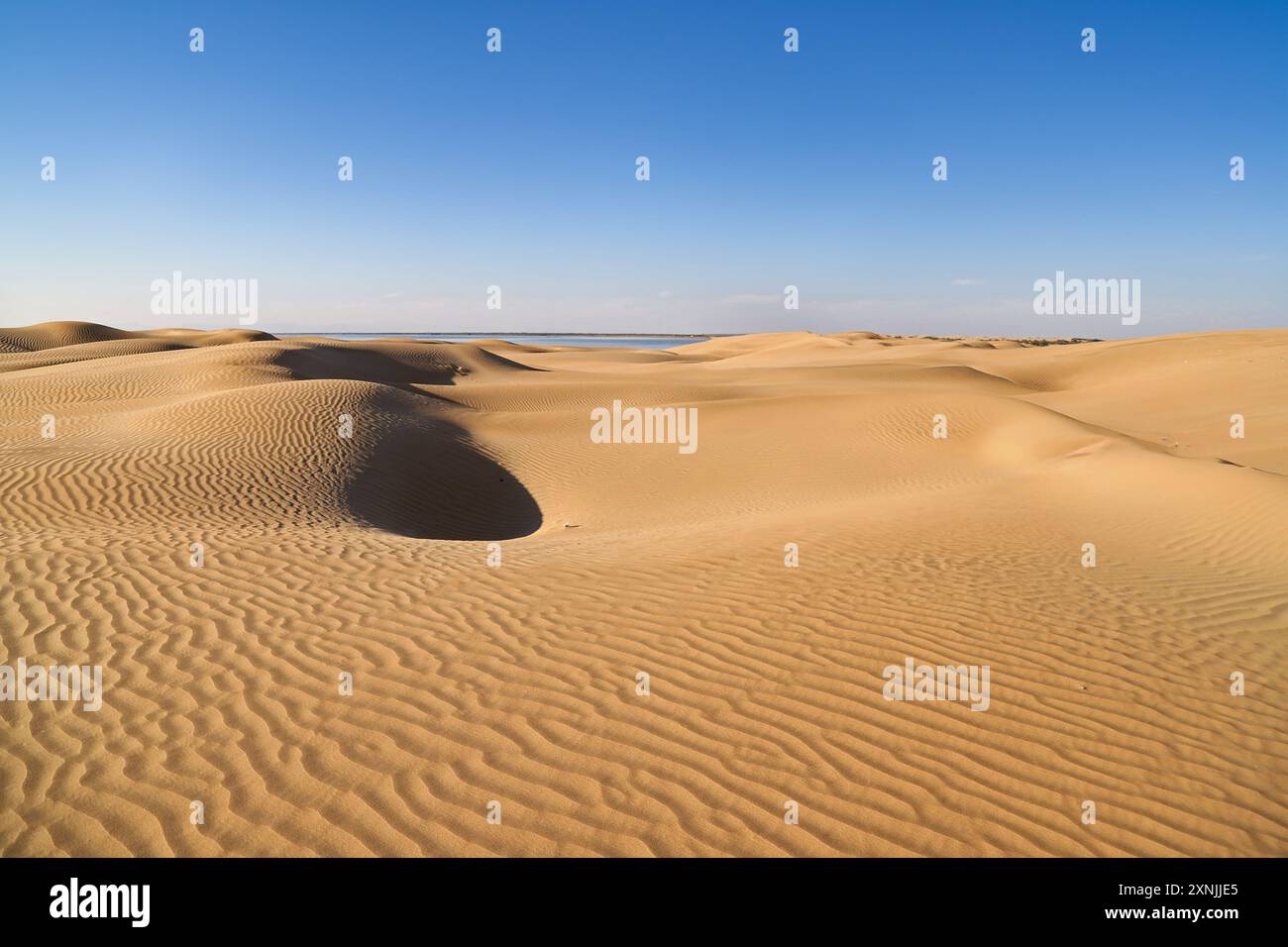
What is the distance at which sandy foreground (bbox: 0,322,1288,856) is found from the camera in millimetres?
3578

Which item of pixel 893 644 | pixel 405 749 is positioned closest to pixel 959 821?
pixel 893 644

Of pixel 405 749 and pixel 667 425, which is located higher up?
pixel 667 425

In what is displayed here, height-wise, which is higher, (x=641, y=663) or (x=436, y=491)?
(x=436, y=491)

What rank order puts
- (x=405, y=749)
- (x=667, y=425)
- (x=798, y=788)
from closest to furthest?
(x=798, y=788), (x=405, y=749), (x=667, y=425)

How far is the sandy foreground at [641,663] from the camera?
3.58m

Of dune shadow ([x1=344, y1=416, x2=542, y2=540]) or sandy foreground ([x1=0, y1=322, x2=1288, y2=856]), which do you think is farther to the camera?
dune shadow ([x1=344, y1=416, x2=542, y2=540])

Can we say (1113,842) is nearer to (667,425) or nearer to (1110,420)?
(667,425)

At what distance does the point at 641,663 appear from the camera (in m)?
5.19

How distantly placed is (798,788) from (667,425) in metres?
18.9

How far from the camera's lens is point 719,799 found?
12.2ft

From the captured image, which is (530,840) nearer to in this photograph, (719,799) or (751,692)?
(719,799)

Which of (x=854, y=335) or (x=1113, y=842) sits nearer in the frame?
(x=1113, y=842)
